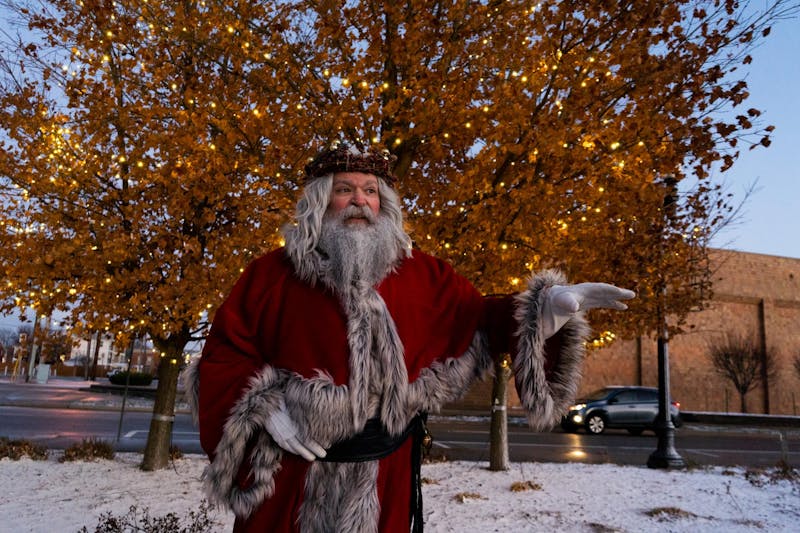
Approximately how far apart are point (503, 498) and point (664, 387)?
5148 mm

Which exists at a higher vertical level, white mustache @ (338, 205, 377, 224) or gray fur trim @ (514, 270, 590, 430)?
white mustache @ (338, 205, 377, 224)

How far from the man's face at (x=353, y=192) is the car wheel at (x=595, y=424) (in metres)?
16.2

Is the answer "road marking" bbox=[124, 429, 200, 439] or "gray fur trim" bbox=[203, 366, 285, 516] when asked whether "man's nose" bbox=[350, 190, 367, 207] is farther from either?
"road marking" bbox=[124, 429, 200, 439]

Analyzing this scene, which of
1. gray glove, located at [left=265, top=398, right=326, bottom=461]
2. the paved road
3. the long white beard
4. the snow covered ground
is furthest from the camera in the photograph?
the paved road

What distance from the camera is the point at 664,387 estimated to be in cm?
1006

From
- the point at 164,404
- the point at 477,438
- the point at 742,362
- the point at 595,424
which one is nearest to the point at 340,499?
the point at 164,404

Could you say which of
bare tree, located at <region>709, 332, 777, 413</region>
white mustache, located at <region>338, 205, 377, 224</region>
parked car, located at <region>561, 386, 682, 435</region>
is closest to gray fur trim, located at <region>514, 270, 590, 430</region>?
white mustache, located at <region>338, 205, 377, 224</region>

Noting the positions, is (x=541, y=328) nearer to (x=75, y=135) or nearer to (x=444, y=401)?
(x=444, y=401)

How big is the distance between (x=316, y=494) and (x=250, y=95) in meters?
5.52

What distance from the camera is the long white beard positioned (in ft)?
7.84

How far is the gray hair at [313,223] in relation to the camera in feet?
7.98

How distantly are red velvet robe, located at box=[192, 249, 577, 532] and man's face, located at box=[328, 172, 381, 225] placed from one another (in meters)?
0.31

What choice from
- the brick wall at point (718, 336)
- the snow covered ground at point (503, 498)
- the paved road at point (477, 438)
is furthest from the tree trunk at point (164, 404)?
the brick wall at point (718, 336)

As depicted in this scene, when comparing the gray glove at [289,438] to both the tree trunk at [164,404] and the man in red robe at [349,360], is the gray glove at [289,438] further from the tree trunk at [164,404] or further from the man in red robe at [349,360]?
the tree trunk at [164,404]
